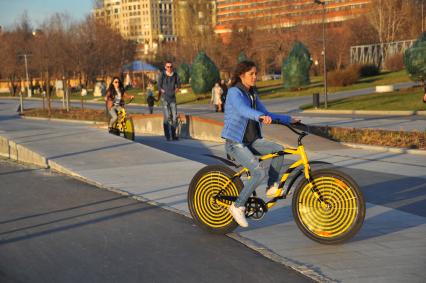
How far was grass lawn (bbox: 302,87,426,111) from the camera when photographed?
2795cm

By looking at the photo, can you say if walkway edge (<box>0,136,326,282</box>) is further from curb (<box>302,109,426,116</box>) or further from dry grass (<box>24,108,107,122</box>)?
dry grass (<box>24,108,107,122</box>)

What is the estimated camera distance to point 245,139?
6852 mm

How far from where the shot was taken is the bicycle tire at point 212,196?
23.0 feet

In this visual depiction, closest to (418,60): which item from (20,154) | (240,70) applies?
(20,154)

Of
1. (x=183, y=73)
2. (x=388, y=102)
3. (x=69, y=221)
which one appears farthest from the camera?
(x=183, y=73)

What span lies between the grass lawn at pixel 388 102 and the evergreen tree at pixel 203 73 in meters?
16.0

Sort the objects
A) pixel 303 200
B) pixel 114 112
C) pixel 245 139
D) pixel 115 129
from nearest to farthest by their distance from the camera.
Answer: pixel 303 200 → pixel 245 139 → pixel 114 112 → pixel 115 129

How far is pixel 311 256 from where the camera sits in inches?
236

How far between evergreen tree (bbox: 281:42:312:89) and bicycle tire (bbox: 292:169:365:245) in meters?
41.5

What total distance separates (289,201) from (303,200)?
7.36 feet

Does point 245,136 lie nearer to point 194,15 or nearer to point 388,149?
point 388,149

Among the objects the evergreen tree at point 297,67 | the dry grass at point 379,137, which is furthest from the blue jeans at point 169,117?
the evergreen tree at point 297,67

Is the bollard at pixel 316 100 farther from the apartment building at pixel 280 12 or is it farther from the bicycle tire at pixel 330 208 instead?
the apartment building at pixel 280 12

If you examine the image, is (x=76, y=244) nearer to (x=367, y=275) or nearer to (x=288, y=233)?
(x=288, y=233)
